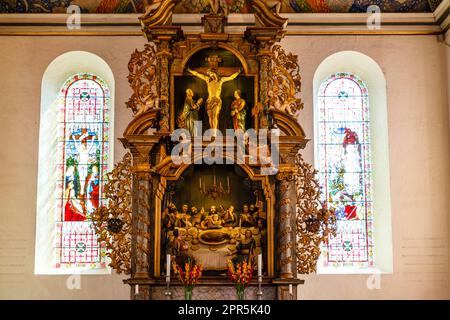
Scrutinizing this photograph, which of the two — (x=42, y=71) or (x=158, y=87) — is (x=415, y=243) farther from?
(x=42, y=71)

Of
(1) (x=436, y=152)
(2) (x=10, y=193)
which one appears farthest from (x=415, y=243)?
(2) (x=10, y=193)

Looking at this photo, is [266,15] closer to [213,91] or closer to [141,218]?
[213,91]

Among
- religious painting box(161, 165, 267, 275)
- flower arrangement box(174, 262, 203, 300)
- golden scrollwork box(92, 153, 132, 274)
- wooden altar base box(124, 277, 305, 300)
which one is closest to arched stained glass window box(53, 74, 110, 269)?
golden scrollwork box(92, 153, 132, 274)

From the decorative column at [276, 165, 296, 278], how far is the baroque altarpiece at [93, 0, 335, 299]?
0.05ft

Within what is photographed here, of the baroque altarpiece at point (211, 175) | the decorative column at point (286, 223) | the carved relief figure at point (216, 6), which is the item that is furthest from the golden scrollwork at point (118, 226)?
the carved relief figure at point (216, 6)

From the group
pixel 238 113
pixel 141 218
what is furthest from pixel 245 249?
pixel 238 113

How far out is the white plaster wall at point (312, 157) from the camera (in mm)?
13711

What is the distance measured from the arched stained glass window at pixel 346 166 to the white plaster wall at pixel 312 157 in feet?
2.27

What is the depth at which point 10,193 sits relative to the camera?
46.0 ft

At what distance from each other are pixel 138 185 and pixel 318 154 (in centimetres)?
418

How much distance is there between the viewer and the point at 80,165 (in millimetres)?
14711

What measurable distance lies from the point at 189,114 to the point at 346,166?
3955 millimetres
